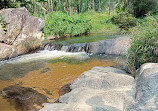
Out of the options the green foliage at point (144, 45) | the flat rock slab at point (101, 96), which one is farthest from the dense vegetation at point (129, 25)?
the flat rock slab at point (101, 96)

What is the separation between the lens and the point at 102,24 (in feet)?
84.2

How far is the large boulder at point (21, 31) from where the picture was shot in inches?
427

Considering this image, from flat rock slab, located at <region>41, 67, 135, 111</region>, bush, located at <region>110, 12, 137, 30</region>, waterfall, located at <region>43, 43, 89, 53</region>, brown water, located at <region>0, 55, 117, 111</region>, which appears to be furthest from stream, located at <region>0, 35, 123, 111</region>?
bush, located at <region>110, 12, 137, 30</region>

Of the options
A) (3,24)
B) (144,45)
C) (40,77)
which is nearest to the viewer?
(144,45)

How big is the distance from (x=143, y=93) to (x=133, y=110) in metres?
0.42

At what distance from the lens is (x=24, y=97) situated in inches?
165

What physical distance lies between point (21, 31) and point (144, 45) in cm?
957

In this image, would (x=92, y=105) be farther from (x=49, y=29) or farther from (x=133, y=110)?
(x=49, y=29)

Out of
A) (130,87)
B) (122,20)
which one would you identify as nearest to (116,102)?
(130,87)

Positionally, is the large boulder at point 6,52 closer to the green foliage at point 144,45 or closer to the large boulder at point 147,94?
the green foliage at point 144,45

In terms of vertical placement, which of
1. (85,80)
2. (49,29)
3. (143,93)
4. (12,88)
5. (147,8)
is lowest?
(12,88)

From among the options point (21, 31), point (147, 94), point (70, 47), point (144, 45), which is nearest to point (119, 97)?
point (147, 94)

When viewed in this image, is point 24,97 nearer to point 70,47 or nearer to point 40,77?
point 40,77

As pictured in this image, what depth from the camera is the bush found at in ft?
71.6
